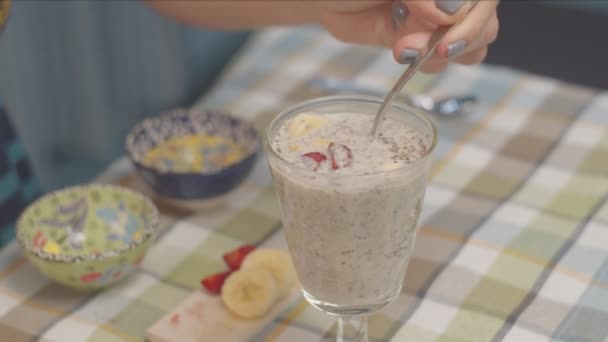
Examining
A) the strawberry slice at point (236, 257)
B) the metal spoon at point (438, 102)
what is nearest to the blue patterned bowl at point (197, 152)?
the strawberry slice at point (236, 257)

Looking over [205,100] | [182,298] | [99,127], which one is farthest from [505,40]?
[182,298]

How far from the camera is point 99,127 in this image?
1.29 meters

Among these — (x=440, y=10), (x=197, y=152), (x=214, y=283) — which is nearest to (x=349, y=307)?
(x=214, y=283)

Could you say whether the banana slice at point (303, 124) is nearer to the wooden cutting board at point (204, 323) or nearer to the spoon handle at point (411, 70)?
the spoon handle at point (411, 70)

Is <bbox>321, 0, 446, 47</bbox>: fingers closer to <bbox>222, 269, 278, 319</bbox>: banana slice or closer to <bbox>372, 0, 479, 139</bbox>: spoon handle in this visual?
<bbox>372, 0, 479, 139</bbox>: spoon handle

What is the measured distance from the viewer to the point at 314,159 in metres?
0.75

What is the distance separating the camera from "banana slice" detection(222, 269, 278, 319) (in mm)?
902

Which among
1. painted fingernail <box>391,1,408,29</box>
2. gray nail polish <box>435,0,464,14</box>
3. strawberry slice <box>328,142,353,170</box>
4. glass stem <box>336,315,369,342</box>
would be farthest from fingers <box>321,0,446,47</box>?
glass stem <box>336,315,369,342</box>

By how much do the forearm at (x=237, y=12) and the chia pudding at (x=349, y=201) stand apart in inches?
13.8

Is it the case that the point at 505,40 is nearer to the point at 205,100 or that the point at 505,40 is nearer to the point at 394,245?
the point at 205,100

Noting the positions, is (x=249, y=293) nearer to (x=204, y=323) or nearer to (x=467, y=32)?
(x=204, y=323)

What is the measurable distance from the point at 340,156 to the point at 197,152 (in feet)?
1.58

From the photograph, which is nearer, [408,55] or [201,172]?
[408,55]

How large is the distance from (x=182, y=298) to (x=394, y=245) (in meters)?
0.31
